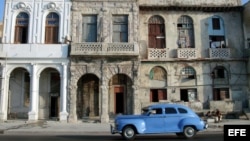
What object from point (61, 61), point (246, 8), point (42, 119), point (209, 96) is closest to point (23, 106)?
point (42, 119)

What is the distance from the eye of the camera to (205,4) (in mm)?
29188

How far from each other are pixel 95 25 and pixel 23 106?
10.0m

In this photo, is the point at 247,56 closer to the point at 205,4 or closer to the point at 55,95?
the point at 205,4

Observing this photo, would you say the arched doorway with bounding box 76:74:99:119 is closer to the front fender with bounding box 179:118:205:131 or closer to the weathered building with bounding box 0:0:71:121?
the weathered building with bounding box 0:0:71:121

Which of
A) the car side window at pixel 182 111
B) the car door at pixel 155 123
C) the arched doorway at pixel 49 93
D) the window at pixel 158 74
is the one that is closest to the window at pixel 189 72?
the window at pixel 158 74

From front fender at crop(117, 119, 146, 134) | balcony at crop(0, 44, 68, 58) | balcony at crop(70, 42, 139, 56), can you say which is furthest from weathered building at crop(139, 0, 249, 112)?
front fender at crop(117, 119, 146, 134)

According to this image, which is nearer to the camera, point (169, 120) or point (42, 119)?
point (169, 120)

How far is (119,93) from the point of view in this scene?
90.4 feet

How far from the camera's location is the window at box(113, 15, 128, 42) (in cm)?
2667

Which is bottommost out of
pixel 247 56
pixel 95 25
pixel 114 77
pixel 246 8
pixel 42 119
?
pixel 42 119

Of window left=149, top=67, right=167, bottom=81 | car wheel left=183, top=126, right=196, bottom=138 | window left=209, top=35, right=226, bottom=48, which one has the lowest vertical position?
car wheel left=183, top=126, right=196, bottom=138

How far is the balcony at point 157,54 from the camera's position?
27.8 meters

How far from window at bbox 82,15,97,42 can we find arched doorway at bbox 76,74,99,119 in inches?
141

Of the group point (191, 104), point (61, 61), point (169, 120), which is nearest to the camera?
point (169, 120)
